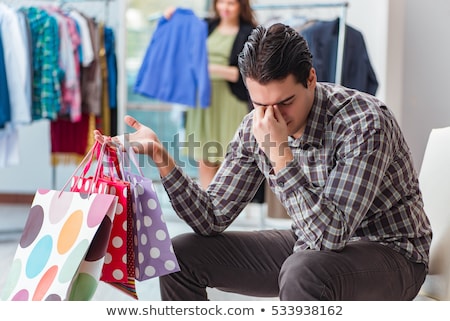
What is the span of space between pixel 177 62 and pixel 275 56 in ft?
7.77

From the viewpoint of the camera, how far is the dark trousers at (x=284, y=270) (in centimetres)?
119

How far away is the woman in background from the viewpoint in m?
3.49

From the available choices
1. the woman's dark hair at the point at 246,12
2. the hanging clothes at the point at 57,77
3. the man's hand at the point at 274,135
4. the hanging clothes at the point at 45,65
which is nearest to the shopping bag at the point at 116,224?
the man's hand at the point at 274,135

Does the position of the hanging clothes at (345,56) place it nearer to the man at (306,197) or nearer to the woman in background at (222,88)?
the woman in background at (222,88)

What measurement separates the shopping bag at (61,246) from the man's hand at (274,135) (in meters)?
0.33

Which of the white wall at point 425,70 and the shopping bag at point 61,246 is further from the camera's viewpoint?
the white wall at point 425,70

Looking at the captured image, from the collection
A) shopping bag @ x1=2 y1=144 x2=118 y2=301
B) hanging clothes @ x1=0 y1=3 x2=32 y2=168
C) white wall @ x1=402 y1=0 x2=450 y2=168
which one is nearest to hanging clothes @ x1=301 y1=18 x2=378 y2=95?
white wall @ x1=402 y1=0 x2=450 y2=168

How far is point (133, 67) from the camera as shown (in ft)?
12.7

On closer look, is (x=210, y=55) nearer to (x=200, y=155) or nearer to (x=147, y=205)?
(x=200, y=155)

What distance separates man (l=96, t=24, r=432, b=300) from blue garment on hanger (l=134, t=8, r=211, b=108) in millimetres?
2064

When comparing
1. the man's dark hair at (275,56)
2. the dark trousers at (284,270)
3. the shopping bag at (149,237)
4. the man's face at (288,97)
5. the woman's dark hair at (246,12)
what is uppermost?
the woman's dark hair at (246,12)

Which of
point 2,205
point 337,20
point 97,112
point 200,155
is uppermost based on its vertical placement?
point 337,20
